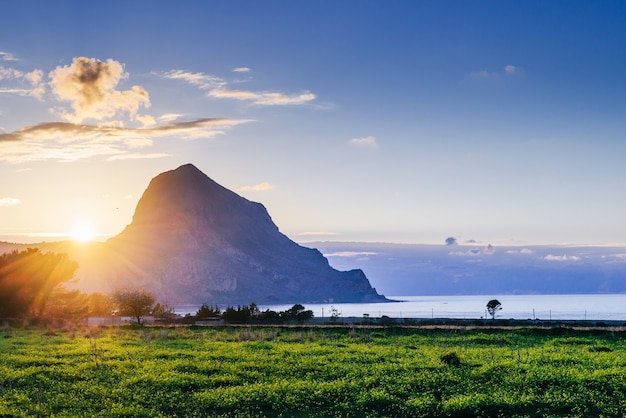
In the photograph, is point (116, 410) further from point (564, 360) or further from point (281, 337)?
point (281, 337)

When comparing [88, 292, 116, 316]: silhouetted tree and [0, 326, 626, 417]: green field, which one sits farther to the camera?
[88, 292, 116, 316]: silhouetted tree

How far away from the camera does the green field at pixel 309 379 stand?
30.8 meters

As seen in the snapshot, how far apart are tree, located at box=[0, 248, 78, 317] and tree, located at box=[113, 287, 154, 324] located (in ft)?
90.2

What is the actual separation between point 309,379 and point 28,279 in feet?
329

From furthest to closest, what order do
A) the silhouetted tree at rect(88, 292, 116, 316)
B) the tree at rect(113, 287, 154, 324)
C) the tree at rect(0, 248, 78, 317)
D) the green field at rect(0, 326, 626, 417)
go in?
the silhouetted tree at rect(88, 292, 116, 316) → the tree at rect(113, 287, 154, 324) → the tree at rect(0, 248, 78, 317) → the green field at rect(0, 326, 626, 417)

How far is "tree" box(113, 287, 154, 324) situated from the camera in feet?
521

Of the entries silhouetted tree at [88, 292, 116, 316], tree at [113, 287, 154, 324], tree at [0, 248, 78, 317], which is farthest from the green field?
silhouetted tree at [88, 292, 116, 316]

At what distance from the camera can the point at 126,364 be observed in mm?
45031

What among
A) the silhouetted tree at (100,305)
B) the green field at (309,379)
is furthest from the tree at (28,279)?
the green field at (309,379)

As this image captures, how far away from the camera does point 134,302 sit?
524 ft

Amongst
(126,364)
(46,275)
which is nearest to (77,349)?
(126,364)

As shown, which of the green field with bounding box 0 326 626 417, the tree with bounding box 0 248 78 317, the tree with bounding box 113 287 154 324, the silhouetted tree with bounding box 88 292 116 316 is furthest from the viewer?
the silhouetted tree with bounding box 88 292 116 316

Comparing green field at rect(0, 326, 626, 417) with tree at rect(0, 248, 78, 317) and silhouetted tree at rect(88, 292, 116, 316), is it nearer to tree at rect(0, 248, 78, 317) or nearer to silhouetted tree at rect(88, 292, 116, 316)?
tree at rect(0, 248, 78, 317)

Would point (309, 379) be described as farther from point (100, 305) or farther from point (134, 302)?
point (100, 305)
